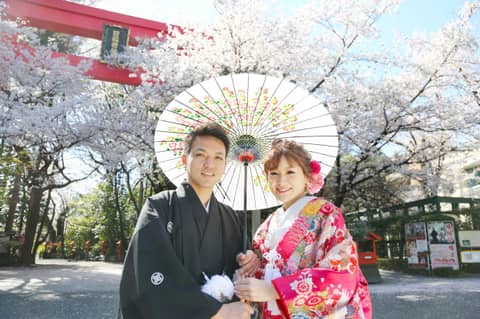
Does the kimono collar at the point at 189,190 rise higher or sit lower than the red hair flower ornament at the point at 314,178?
lower

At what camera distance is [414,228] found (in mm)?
10203

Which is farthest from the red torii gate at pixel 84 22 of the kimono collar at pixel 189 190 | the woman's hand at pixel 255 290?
the woman's hand at pixel 255 290

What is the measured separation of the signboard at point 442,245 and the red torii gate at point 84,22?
28.6 ft

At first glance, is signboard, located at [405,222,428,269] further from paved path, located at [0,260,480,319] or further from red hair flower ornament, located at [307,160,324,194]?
red hair flower ornament, located at [307,160,324,194]

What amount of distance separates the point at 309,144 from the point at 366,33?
7.33 metres

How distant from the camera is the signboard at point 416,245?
9836 mm

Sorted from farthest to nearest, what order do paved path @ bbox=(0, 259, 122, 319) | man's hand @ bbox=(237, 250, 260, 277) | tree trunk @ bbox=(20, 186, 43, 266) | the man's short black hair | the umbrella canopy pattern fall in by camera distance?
tree trunk @ bbox=(20, 186, 43, 266)
paved path @ bbox=(0, 259, 122, 319)
the umbrella canopy pattern
the man's short black hair
man's hand @ bbox=(237, 250, 260, 277)

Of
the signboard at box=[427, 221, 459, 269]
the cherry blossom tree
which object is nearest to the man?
the cherry blossom tree

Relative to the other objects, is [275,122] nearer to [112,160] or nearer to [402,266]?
[112,160]

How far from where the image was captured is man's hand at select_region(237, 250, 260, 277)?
163 centimetres

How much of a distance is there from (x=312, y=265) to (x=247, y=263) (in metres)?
0.29

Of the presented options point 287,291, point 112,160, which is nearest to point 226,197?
point 287,291

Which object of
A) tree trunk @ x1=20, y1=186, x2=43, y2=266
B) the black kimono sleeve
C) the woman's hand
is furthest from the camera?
tree trunk @ x1=20, y1=186, x2=43, y2=266

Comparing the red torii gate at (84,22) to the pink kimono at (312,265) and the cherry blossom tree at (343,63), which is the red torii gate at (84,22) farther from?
the pink kimono at (312,265)
